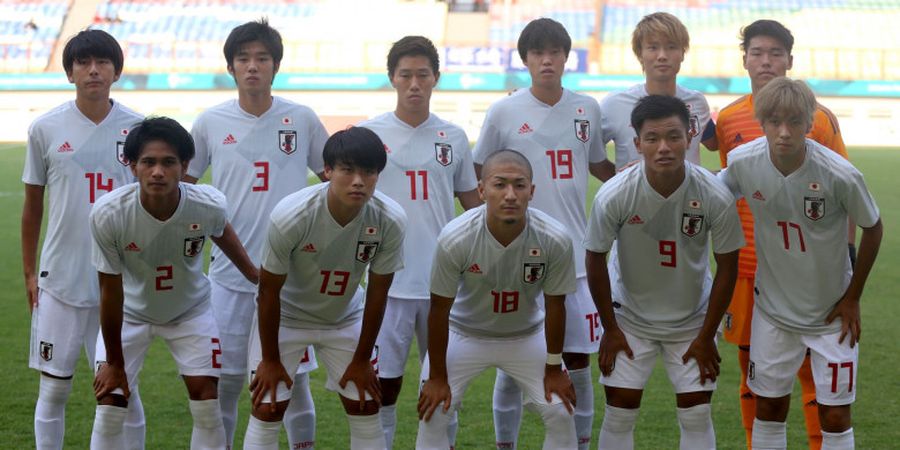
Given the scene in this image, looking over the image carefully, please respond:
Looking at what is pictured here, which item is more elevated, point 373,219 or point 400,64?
point 400,64

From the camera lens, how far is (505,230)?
4066mm

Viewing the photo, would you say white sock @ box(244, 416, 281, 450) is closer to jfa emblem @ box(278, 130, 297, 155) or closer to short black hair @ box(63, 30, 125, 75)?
jfa emblem @ box(278, 130, 297, 155)

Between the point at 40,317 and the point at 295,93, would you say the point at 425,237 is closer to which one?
the point at 40,317

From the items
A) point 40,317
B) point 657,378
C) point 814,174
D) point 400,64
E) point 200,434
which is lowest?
point 657,378

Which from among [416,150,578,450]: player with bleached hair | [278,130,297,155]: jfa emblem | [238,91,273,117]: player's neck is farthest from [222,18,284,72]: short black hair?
[416,150,578,450]: player with bleached hair

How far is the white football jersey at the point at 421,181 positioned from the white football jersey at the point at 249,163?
353 mm

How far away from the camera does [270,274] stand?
399 centimetres

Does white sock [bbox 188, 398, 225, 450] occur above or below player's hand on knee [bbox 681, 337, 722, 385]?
below

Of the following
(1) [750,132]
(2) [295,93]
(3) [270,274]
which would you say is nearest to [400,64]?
(3) [270,274]

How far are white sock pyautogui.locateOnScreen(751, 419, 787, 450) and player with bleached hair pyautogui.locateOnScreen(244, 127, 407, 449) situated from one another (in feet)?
4.97

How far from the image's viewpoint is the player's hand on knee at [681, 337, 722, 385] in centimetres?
412

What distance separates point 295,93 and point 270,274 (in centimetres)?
2460

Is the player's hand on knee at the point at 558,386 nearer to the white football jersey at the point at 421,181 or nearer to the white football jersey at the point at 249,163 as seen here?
the white football jersey at the point at 421,181

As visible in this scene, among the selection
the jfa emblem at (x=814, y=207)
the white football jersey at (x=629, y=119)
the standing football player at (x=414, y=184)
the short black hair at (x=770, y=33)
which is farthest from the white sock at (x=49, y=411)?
the short black hair at (x=770, y=33)
